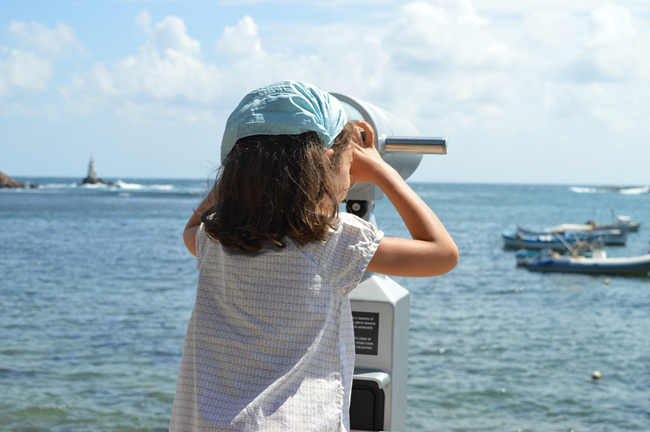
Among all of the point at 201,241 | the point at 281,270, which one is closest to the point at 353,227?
the point at 281,270

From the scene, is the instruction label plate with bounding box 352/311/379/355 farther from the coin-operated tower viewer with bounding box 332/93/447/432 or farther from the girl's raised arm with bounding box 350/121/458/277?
the girl's raised arm with bounding box 350/121/458/277

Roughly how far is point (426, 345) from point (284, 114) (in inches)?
345

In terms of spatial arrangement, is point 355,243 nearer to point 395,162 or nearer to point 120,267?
point 395,162

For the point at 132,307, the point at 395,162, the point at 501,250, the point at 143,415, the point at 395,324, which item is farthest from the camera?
the point at 501,250

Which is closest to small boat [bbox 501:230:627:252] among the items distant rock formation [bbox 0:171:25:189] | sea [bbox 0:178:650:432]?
sea [bbox 0:178:650:432]

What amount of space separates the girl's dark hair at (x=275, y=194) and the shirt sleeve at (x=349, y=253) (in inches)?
1.1

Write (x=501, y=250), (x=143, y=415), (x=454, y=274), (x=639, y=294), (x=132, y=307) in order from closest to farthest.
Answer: (x=143, y=415) → (x=132, y=307) → (x=639, y=294) → (x=454, y=274) → (x=501, y=250)

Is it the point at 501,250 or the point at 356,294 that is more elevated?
the point at 356,294

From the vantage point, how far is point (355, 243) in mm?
996

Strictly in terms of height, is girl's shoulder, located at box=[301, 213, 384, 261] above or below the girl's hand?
below

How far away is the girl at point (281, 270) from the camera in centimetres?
96

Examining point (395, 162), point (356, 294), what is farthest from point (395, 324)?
point (395, 162)

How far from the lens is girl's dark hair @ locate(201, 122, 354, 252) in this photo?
3.19 feet

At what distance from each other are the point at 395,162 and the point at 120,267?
15782 millimetres
